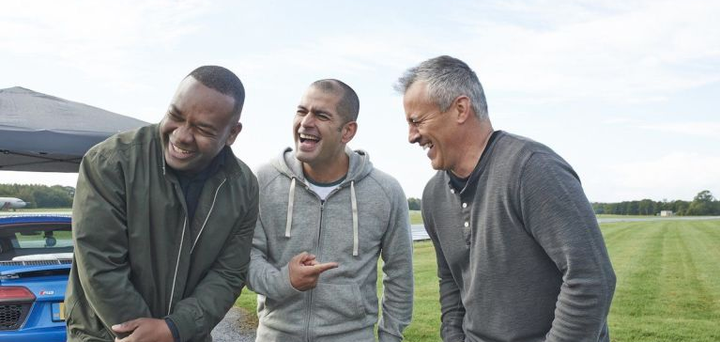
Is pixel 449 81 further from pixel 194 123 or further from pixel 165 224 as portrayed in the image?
→ pixel 165 224

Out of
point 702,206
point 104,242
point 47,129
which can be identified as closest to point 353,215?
point 104,242

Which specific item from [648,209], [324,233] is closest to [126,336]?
[324,233]

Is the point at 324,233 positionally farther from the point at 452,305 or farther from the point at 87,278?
the point at 87,278

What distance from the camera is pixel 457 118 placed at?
243 centimetres

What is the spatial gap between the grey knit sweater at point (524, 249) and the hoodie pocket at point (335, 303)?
0.62 meters

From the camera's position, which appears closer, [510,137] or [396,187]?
[510,137]

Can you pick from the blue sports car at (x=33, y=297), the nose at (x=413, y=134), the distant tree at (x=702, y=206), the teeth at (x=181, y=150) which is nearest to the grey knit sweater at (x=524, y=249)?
the nose at (x=413, y=134)

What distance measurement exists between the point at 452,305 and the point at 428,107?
88 cm

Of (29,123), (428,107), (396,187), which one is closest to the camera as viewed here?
(428,107)

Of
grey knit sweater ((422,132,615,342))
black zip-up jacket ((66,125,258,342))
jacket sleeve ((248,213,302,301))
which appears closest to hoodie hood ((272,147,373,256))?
jacket sleeve ((248,213,302,301))

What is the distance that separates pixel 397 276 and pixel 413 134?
3.13 feet

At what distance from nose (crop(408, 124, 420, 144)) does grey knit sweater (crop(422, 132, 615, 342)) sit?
0.76 feet

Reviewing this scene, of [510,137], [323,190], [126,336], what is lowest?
[126,336]

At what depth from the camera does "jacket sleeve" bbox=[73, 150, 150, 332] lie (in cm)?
242
